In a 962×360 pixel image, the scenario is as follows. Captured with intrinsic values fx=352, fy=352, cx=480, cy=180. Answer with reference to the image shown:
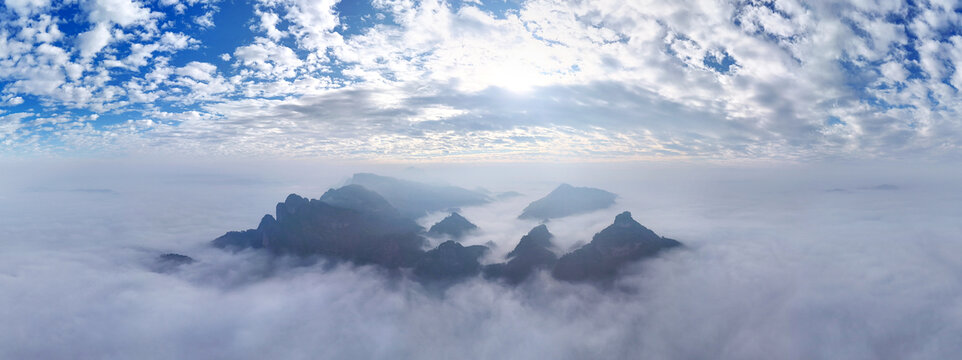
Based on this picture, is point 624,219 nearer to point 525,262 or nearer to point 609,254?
point 609,254

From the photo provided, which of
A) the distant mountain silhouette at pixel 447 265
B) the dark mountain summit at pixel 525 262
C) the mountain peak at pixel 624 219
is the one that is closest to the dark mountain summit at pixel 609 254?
the mountain peak at pixel 624 219

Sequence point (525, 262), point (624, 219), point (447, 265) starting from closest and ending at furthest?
1. point (624, 219)
2. point (525, 262)
3. point (447, 265)

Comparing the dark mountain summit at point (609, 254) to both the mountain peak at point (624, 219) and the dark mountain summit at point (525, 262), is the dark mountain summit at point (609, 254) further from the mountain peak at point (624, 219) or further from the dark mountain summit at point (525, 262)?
the dark mountain summit at point (525, 262)

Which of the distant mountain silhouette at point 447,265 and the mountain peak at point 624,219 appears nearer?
the mountain peak at point 624,219

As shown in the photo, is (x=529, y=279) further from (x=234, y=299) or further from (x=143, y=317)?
(x=143, y=317)

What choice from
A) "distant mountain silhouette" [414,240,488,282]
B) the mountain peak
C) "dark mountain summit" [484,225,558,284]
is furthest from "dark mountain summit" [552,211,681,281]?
"distant mountain silhouette" [414,240,488,282]

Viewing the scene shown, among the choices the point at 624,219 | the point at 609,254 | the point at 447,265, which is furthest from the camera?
the point at 447,265

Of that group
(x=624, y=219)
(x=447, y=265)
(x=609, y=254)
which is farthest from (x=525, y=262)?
(x=624, y=219)
